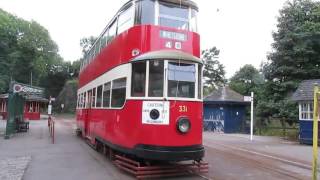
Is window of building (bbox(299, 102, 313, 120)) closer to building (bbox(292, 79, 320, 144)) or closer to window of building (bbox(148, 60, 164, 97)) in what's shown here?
building (bbox(292, 79, 320, 144))

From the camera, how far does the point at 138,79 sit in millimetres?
11031

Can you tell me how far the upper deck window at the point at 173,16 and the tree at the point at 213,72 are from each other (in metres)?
49.3

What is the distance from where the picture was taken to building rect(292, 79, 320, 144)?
23.6 metres

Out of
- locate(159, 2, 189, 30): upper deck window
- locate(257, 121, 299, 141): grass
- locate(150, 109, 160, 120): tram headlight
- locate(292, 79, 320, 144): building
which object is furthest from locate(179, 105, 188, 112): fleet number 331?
locate(257, 121, 299, 141): grass

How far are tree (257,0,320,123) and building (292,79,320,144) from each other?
2921mm

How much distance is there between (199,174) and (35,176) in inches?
169

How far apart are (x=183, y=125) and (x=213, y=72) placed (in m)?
51.2

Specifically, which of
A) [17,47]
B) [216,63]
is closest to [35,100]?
[17,47]

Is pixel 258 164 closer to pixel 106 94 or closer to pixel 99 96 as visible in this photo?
pixel 106 94

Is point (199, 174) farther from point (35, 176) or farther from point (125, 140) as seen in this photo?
point (35, 176)

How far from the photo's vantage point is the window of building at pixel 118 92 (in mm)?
11594

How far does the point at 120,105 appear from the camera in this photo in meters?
11.8

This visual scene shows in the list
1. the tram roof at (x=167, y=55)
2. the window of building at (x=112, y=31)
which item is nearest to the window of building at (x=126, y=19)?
the window of building at (x=112, y=31)

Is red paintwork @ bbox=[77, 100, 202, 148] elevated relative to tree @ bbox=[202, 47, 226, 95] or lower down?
lower down
